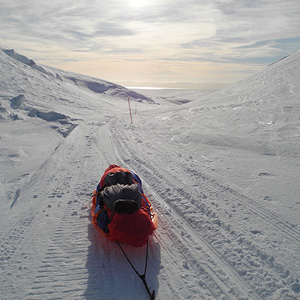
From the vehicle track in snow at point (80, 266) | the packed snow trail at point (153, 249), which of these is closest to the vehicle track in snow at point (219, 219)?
the packed snow trail at point (153, 249)

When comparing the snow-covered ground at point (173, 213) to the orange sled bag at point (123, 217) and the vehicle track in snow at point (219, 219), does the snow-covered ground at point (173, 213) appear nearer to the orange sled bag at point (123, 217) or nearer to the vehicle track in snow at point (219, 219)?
A: the vehicle track in snow at point (219, 219)

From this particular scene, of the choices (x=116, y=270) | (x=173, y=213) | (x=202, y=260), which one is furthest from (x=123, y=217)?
(x=173, y=213)

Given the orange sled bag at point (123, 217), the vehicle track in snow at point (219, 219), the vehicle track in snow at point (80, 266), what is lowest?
the vehicle track in snow at point (80, 266)

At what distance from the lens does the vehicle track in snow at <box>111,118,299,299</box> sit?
313cm

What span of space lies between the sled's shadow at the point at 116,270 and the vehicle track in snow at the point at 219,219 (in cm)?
79

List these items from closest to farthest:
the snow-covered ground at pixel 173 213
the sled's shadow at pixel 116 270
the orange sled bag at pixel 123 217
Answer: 1. the sled's shadow at pixel 116 270
2. the snow-covered ground at pixel 173 213
3. the orange sled bag at pixel 123 217

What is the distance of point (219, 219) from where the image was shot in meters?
4.30

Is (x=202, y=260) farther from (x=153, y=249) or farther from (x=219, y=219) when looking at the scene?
(x=219, y=219)

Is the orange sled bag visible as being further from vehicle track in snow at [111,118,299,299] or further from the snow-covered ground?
vehicle track in snow at [111,118,299,299]

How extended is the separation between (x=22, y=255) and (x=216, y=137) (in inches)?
300

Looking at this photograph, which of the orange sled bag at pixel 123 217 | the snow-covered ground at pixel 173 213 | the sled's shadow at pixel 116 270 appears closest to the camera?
the sled's shadow at pixel 116 270

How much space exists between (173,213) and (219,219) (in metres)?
0.84

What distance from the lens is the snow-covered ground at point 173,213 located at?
9.96 feet

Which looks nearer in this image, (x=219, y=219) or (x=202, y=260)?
(x=202, y=260)
